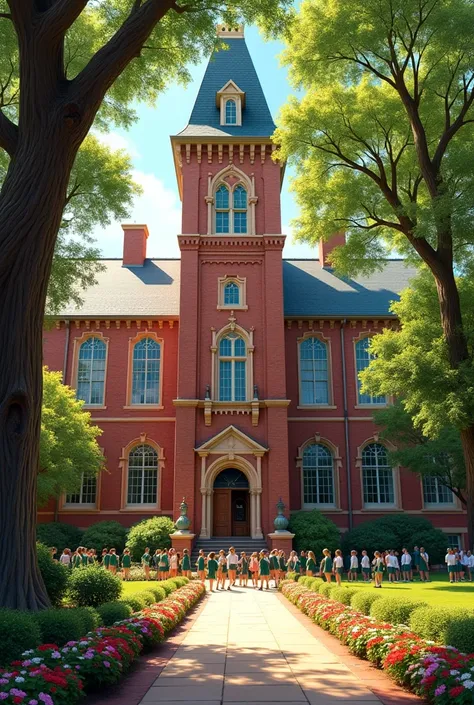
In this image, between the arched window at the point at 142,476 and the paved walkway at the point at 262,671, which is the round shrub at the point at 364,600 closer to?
the paved walkway at the point at 262,671

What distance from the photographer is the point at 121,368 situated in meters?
31.1

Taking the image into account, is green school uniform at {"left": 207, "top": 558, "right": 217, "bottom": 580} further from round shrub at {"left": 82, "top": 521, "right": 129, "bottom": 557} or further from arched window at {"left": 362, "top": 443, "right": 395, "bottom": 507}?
arched window at {"left": 362, "top": 443, "right": 395, "bottom": 507}

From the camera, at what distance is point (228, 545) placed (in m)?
25.8

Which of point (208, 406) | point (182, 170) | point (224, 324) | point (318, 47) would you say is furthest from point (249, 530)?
point (318, 47)

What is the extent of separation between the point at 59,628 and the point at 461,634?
5180 millimetres

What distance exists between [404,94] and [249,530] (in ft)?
62.1

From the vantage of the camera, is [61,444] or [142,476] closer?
[61,444]

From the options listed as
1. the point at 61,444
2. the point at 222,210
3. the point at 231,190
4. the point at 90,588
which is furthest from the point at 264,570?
the point at 231,190

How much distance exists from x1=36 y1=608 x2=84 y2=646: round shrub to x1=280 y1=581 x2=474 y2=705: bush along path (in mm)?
4046

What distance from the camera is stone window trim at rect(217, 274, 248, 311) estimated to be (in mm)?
29516

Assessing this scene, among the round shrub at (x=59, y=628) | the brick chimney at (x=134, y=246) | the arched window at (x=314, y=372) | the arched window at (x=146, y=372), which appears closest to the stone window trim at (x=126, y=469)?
the arched window at (x=146, y=372)

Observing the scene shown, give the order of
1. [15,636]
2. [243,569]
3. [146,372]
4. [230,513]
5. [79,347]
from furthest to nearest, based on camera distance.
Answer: [79,347] → [146,372] → [230,513] → [243,569] → [15,636]

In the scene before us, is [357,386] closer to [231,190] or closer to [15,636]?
[231,190]

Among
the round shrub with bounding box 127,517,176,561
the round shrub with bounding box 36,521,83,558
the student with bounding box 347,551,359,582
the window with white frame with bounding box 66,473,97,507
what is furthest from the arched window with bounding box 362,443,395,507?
the round shrub with bounding box 36,521,83,558
